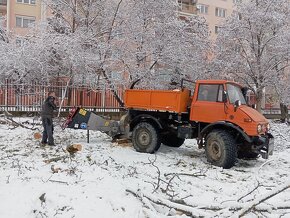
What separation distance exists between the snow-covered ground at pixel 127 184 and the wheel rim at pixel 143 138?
0.48m

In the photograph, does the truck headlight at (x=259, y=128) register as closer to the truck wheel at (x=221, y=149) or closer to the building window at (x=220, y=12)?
the truck wheel at (x=221, y=149)

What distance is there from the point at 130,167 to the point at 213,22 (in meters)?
36.1

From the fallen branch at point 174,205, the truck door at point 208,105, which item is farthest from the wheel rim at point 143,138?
the fallen branch at point 174,205

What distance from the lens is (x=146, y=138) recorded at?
11.1 meters

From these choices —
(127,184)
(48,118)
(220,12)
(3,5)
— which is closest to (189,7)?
(220,12)

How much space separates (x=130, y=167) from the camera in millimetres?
8617

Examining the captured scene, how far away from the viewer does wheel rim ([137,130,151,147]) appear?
11055 mm

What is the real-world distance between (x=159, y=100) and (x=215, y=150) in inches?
87.6

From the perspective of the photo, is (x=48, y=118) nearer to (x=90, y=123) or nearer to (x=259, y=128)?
(x=90, y=123)

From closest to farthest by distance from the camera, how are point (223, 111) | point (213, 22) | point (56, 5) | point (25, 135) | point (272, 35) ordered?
point (223, 111) → point (25, 135) → point (56, 5) → point (272, 35) → point (213, 22)

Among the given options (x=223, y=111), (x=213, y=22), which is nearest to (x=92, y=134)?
(x=223, y=111)

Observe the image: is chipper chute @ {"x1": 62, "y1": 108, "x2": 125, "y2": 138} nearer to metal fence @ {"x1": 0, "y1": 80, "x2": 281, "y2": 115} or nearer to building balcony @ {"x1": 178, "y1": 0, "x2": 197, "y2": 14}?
metal fence @ {"x1": 0, "y1": 80, "x2": 281, "y2": 115}

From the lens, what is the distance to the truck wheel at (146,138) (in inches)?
430

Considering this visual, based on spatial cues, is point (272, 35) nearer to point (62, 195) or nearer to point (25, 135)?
point (25, 135)
